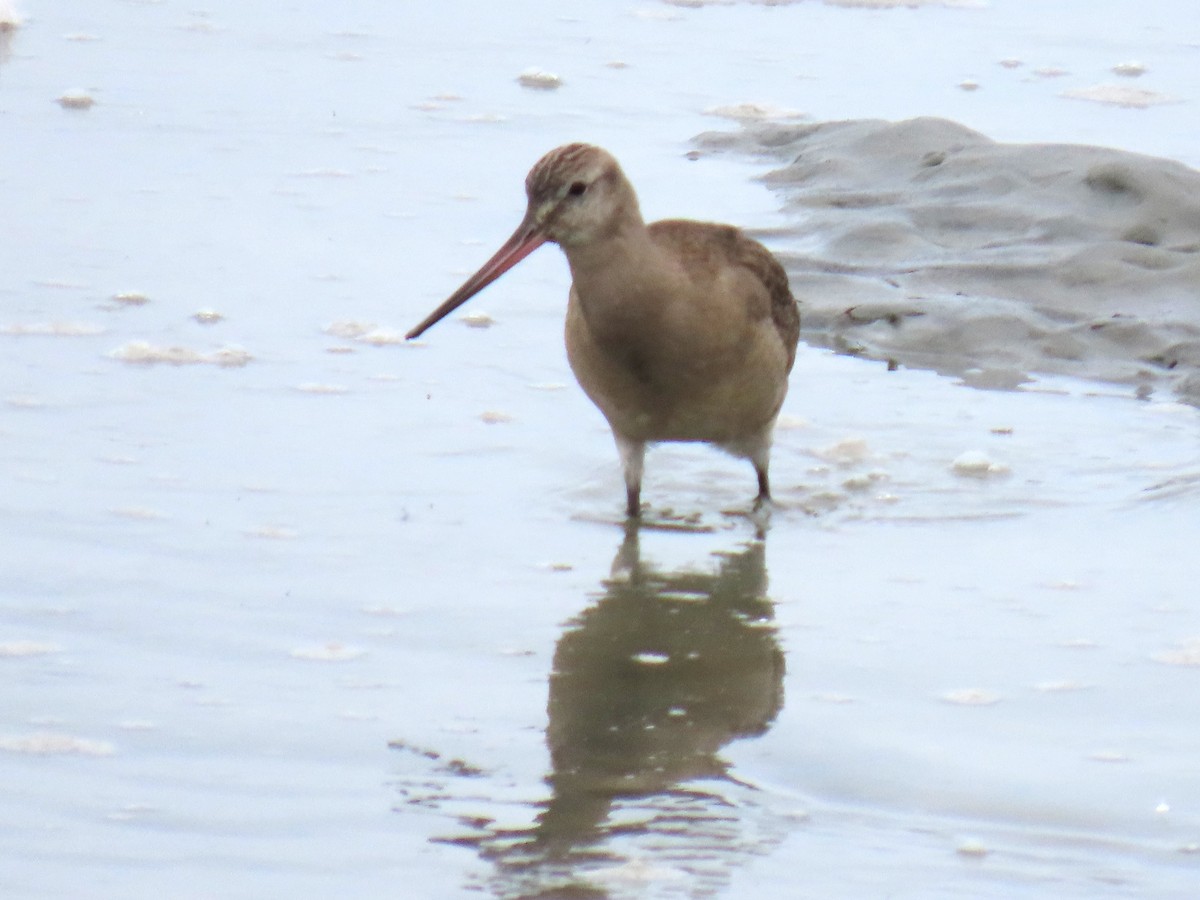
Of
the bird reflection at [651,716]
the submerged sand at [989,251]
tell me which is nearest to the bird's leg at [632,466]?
the bird reflection at [651,716]

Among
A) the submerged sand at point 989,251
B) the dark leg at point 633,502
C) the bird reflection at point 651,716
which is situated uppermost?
the submerged sand at point 989,251

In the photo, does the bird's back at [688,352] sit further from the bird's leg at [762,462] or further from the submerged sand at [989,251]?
the submerged sand at [989,251]

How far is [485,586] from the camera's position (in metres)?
5.38

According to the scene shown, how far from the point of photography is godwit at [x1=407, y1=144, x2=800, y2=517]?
19.1 feet

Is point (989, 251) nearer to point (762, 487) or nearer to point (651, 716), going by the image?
point (762, 487)

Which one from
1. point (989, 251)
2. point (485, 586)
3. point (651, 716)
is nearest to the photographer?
point (651, 716)

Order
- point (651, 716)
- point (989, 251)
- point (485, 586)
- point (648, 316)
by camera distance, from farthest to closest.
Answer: point (989, 251), point (648, 316), point (485, 586), point (651, 716)

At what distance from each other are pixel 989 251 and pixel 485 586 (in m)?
4.00

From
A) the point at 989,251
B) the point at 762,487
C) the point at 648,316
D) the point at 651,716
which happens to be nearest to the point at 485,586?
the point at 651,716

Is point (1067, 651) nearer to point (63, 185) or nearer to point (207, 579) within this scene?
point (207, 579)

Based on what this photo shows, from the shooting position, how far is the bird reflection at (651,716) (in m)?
3.95

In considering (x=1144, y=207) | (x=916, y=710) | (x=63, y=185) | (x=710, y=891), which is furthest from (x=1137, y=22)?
(x=710, y=891)

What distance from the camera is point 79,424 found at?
6301 millimetres

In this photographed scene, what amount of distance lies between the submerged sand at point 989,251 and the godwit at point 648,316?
4.69 feet
